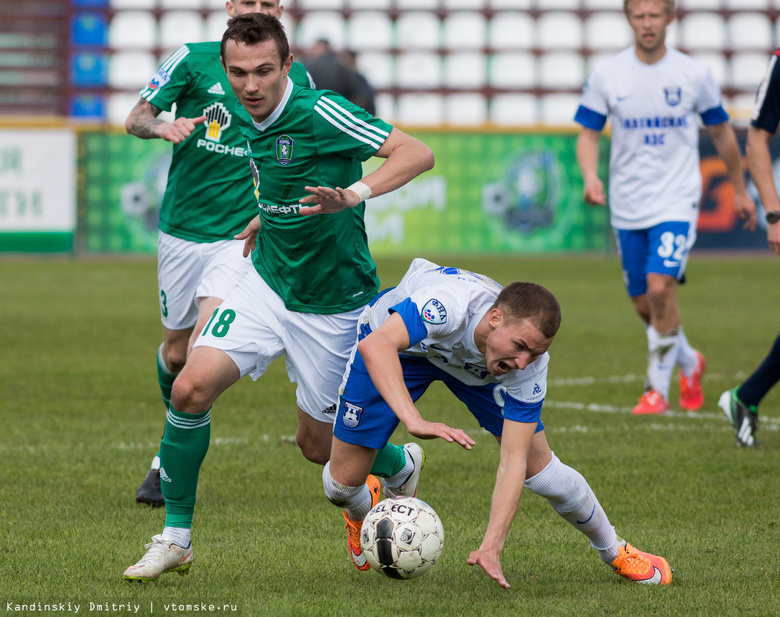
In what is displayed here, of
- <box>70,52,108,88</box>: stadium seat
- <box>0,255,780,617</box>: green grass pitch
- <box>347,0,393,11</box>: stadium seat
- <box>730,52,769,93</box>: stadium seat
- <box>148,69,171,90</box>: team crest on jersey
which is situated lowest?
<box>0,255,780,617</box>: green grass pitch

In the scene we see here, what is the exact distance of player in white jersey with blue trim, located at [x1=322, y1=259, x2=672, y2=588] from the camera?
374cm

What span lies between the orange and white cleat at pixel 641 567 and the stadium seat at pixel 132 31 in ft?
87.4

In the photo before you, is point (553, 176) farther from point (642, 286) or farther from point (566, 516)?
point (566, 516)

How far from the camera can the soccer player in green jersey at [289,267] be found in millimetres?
4262

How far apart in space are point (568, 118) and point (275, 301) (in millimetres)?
25409

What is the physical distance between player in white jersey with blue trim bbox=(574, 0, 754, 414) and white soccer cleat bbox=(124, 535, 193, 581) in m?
4.25

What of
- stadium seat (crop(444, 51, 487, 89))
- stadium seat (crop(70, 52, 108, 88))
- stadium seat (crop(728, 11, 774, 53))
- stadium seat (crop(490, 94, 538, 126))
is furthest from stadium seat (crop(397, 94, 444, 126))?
stadium seat (crop(728, 11, 774, 53))

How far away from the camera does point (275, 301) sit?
467 centimetres

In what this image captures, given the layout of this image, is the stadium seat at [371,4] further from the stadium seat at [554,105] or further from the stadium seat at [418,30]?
the stadium seat at [554,105]

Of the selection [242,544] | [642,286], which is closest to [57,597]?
[242,544]

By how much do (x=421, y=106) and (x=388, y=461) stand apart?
82.3 ft

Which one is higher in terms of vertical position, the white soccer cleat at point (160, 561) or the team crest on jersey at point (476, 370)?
the team crest on jersey at point (476, 370)

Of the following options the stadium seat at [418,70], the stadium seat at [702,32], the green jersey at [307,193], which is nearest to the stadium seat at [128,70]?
the stadium seat at [418,70]

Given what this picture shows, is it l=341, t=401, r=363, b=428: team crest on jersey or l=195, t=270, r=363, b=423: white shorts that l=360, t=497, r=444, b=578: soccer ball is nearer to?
l=341, t=401, r=363, b=428: team crest on jersey
